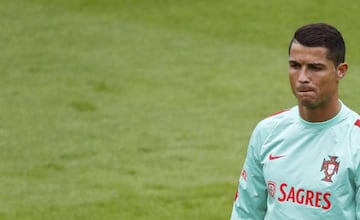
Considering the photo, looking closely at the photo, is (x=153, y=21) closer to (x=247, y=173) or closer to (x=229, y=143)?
(x=229, y=143)

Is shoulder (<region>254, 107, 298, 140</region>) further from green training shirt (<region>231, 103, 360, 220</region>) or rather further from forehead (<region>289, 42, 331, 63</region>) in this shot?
forehead (<region>289, 42, 331, 63</region>)

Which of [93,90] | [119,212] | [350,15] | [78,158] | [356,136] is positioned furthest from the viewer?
[350,15]

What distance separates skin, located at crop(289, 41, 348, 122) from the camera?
4.96m

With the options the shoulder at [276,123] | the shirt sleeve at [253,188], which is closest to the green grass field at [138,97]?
the shirt sleeve at [253,188]

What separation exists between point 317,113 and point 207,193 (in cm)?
562

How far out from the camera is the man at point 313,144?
4.99m

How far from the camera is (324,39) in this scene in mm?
4992

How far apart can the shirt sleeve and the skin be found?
1.48 feet

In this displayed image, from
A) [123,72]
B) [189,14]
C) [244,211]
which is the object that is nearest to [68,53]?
[123,72]

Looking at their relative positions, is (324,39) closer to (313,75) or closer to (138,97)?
(313,75)

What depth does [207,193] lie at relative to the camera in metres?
10.7

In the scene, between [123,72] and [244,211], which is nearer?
[244,211]

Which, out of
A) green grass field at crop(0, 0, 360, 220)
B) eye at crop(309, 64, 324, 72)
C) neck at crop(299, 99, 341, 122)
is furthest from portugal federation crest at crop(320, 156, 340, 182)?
green grass field at crop(0, 0, 360, 220)

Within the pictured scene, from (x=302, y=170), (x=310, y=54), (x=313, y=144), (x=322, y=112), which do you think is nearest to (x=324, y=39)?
(x=310, y=54)
